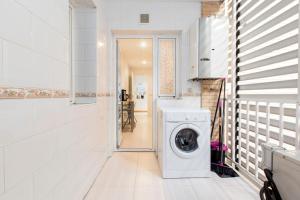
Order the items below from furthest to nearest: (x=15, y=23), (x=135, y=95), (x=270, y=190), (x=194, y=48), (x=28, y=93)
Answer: (x=135, y=95)
(x=194, y=48)
(x=270, y=190)
(x=28, y=93)
(x=15, y=23)

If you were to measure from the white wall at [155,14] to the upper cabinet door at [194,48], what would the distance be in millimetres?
269

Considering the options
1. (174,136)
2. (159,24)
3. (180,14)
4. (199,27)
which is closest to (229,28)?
→ (199,27)

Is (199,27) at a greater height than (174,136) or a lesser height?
greater

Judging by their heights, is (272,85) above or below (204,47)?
below

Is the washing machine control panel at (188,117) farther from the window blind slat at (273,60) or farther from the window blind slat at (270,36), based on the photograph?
the window blind slat at (270,36)

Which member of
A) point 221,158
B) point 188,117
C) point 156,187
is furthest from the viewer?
point 221,158

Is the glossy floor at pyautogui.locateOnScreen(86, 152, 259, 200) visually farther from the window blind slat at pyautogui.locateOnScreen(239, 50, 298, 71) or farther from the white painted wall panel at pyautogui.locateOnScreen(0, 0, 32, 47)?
the white painted wall panel at pyautogui.locateOnScreen(0, 0, 32, 47)

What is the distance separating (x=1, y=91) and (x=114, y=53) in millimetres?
3262

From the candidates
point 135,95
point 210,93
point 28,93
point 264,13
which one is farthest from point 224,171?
point 135,95

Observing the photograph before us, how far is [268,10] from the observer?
2.37 metres

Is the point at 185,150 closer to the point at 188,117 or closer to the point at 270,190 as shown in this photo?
the point at 188,117

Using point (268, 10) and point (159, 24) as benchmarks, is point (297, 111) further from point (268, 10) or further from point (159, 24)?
point (159, 24)

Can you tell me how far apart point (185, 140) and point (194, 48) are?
1441 millimetres

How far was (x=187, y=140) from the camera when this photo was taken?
299 cm
